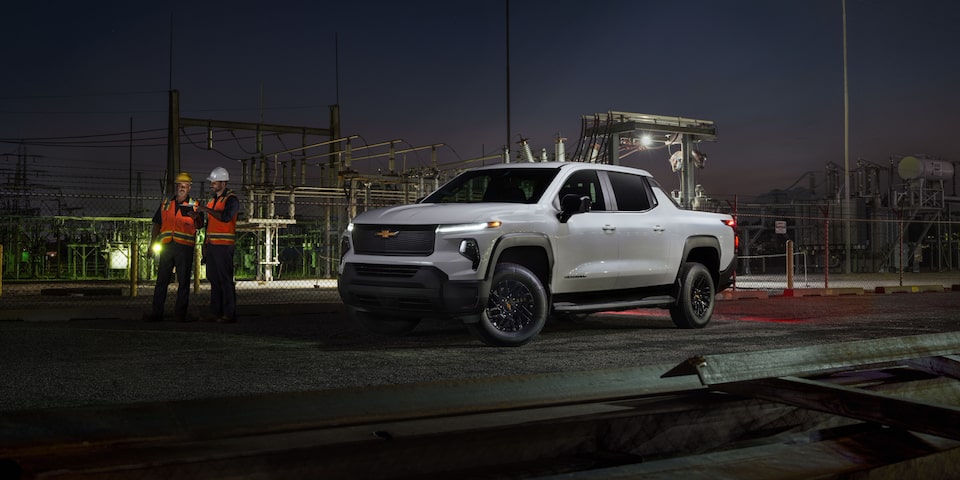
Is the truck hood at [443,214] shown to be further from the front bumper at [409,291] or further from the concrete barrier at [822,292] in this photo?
the concrete barrier at [822,292]

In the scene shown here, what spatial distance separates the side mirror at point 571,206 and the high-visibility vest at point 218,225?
15.5 ft

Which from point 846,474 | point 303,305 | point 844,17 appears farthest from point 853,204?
point 846,474

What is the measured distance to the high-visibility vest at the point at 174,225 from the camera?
11312 mm

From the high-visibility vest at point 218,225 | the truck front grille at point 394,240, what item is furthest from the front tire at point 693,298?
the high-visibility vest at point 218,225

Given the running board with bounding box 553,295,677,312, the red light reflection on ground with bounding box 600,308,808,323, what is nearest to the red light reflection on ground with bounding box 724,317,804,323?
the red light reflection on ground with bounding box 600,308,808,323

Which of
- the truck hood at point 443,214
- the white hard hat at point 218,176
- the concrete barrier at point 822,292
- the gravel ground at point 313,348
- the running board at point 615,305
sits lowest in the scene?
the gravel ground at point 313,348

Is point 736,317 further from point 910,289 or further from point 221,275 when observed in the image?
point 910,289

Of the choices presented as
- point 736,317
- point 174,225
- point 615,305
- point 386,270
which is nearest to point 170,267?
point 174,225

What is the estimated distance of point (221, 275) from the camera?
439 inches

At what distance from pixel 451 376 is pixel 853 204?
4548 cm

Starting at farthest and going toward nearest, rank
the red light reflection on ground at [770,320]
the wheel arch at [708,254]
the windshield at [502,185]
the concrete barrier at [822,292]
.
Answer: the concrete barrier at [822,292], the red light reflection on ground at [770,320], the wheel arch at [708,254], the windshield at [502,185]

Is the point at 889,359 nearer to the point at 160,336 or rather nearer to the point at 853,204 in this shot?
the point at 160,336

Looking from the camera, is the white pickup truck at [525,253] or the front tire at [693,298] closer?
the white pickup truck at [525,253]

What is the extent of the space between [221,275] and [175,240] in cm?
84
